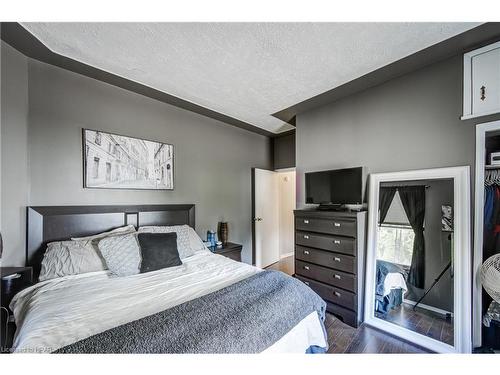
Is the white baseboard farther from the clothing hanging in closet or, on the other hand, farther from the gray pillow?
the gray pillow

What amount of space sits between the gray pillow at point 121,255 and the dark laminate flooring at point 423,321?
8.30 ft

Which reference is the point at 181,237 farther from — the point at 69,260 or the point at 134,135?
the point at 134,135

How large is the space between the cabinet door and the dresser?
4.29ft

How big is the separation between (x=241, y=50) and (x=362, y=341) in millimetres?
2903

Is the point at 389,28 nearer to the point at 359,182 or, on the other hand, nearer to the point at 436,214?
the point at 359,182

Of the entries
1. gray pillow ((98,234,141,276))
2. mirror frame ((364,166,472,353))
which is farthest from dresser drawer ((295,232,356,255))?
gray pillow ((98,234,141,276))

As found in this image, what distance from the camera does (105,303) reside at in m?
1.27

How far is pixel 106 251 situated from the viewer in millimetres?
1735

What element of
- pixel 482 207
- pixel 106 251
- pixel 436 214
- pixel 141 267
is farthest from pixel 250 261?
pixel 482 207

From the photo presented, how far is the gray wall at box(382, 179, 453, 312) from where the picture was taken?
1.76 meters

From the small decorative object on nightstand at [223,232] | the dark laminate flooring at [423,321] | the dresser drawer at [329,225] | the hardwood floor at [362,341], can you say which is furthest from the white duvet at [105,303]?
the small decorative object on nightstand at [223,232]

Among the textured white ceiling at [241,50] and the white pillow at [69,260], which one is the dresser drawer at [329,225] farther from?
the white pillow at [69,260]

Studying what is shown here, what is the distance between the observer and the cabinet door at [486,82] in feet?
5.15
